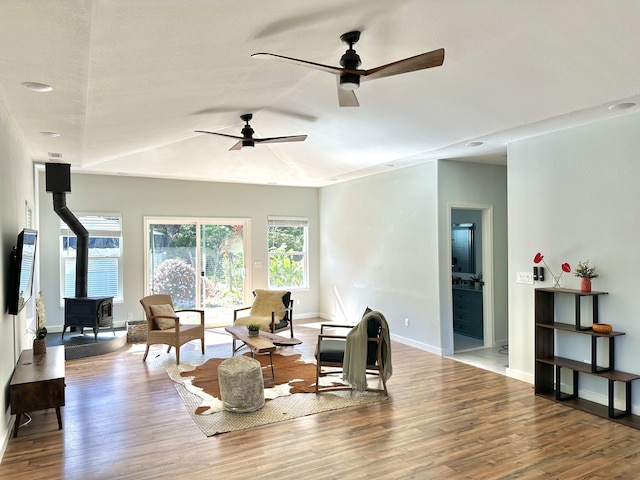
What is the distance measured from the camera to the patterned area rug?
3824 millimetres

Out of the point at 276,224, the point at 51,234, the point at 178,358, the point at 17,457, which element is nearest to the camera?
the point at 17,457

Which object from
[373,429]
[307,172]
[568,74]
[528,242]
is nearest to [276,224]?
[307,172]

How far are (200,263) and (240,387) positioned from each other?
175 inches

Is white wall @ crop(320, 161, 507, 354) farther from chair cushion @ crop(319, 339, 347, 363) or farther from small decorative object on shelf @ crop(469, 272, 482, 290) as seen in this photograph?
chair cushion @ crop(319, 339, 347, 363)

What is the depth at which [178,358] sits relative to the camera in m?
5.57

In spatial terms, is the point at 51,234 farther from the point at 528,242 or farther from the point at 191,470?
the point at 528,242

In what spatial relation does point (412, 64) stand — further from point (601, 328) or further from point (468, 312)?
point (468, 312)

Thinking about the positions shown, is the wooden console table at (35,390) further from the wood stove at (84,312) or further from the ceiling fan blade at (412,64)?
the ceiling fan blade at (412,64)

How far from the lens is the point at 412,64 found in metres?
2.67

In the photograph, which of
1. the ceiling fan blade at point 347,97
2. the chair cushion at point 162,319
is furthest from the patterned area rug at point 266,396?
the ceiling fan blade at point 347,97

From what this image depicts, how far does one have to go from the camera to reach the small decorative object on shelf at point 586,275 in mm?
4125

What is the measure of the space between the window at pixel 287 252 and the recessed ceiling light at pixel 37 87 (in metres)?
5.88

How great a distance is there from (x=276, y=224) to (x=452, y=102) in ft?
17.2

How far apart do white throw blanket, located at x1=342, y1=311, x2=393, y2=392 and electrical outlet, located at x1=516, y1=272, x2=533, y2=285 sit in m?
1.80
